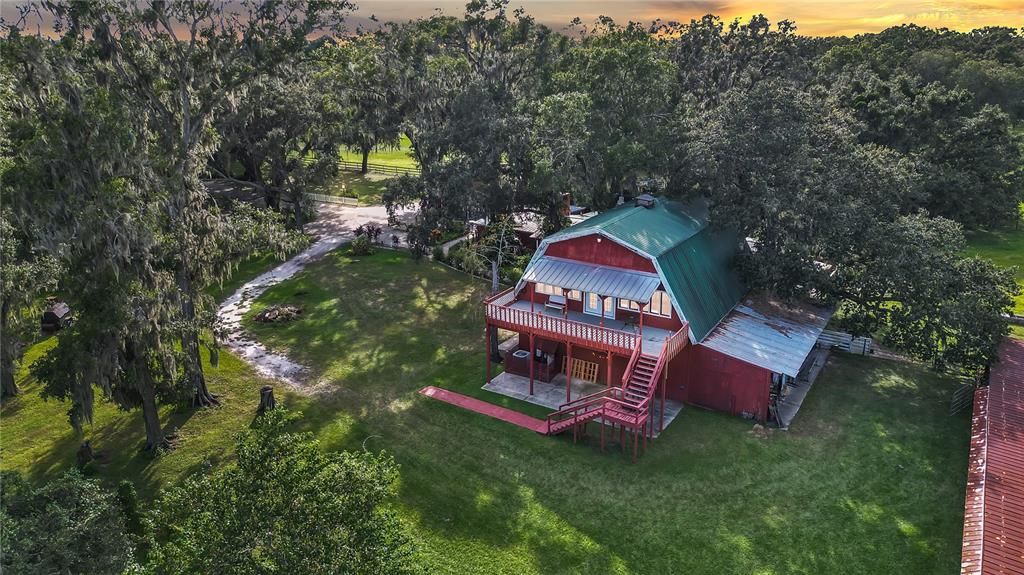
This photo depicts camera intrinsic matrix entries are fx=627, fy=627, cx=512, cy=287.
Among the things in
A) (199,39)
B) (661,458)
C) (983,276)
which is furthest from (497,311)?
(983,276)

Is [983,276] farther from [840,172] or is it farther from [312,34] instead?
[312,34]

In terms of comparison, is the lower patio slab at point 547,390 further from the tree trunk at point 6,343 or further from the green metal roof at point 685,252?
the tree trunk at point 6,343

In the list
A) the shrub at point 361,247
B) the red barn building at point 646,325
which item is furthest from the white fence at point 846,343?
the shrub at point 361,247

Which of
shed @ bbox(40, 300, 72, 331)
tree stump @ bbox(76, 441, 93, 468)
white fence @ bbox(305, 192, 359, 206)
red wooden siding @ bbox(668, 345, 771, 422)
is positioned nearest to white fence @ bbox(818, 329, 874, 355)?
red wooden siding @ bbox(668, 345, 771, 422)

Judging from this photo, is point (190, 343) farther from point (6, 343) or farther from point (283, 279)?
point (283, 279)

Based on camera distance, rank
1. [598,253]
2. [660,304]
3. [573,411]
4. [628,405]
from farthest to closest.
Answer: [598,253] < [660,304] < [573,411] < [628,405]

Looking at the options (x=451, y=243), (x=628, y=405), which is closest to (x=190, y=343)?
(x=628, y=405)
